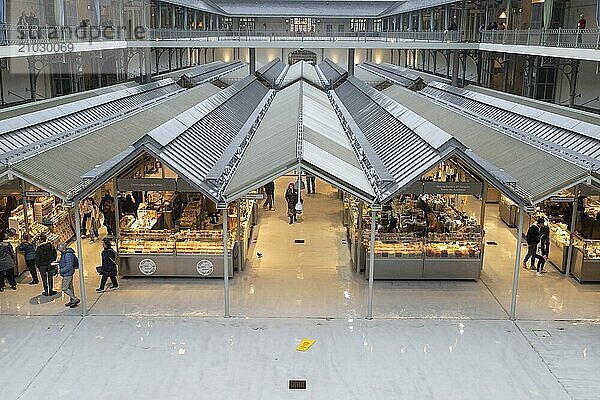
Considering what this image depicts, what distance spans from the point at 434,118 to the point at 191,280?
1019 centimetres

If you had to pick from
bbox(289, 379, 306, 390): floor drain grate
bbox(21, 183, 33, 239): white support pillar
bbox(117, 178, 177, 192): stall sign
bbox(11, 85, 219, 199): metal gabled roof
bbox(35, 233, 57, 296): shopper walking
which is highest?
bbox(11, 85, 219, 199): metal gabled roof

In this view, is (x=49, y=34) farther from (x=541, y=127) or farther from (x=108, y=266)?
(x=541, y=127)

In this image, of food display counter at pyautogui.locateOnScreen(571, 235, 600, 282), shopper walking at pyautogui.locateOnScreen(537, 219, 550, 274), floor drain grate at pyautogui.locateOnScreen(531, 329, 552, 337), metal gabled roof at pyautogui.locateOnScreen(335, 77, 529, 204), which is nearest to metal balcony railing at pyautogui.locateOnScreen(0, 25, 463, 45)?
metal gabled roof at pyautogui.locateOnScreen(335, 77, 529, 204)

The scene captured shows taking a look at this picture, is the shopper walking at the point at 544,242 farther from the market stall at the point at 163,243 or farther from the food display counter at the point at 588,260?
the market stall at the point at 163,243

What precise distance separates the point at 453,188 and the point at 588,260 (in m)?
3.13

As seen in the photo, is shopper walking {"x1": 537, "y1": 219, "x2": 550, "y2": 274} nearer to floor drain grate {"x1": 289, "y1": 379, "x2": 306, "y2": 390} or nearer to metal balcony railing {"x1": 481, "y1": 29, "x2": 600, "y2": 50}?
metal balcony railing {"x1": 481, "y1": 29, "x2": 600, "y2": 50}

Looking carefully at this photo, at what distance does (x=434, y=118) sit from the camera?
19531 millimetres

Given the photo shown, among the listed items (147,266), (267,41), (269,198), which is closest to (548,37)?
(269,198)

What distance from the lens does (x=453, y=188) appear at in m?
12.1

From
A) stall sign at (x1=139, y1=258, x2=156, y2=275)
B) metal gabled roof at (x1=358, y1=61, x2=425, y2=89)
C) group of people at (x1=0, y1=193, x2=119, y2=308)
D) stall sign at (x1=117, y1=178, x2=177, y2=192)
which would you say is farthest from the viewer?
metal gabled roof at (x1=358, y1=61, x2=425, y2=89)

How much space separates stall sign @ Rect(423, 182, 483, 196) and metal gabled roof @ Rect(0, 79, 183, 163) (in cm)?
767

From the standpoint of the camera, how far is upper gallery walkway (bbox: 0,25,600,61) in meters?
15.8

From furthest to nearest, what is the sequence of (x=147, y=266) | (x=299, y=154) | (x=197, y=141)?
(x=197, y=141), (x=147, y=266), (x=299, y=154)

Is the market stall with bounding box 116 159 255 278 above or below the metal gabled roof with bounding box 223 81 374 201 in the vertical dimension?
below
